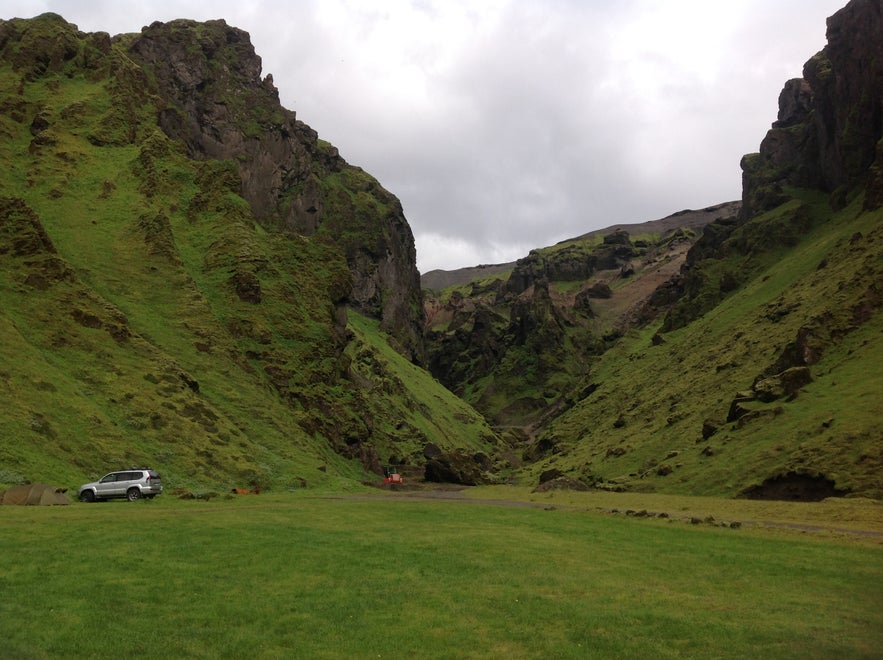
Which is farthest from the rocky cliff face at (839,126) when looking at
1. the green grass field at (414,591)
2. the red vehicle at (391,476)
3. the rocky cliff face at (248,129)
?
the rocky cliff face at (248,129)

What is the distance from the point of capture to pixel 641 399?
114000 mm

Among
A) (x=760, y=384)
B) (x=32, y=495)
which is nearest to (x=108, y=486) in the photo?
(x=32, y=495)

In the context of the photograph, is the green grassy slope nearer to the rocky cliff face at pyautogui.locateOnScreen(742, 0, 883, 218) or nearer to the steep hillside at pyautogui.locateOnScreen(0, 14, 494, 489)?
the rocky cliff face at pyautogui.locateOnScreen(742, 0, 883, 218)

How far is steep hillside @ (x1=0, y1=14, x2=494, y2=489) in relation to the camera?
51406mm

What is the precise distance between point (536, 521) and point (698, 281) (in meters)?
128

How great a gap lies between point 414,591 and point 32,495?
2502 centimetres

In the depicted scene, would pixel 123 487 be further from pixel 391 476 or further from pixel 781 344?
pixel 781 344

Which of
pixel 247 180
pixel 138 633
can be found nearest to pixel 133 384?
pixel 138 633

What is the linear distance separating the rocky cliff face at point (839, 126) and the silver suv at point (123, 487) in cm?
10494

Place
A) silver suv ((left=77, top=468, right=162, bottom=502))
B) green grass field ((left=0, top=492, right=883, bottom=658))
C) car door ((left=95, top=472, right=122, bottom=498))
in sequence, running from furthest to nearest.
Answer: car door ((left=95, top=472, right=122, bottom=498)) < silver suv ((left=77, top=468, right=162, bottom=502)) < green grass field ((left=0, top=492, right=883, bottom=658))

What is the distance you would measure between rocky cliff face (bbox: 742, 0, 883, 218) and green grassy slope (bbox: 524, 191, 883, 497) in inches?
238

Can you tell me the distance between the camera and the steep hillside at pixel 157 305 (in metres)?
51.4

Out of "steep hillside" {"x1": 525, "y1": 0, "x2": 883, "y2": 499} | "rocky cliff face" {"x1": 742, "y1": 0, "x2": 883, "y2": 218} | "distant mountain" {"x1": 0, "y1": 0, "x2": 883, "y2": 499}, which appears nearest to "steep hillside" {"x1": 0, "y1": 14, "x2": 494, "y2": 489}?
"distant mountain" {"x1": 0, "y1": 0, "x2": 883, "y2": 499}

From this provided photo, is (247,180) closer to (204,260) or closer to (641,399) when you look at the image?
(204,260)
